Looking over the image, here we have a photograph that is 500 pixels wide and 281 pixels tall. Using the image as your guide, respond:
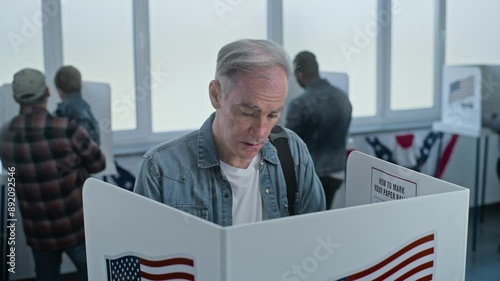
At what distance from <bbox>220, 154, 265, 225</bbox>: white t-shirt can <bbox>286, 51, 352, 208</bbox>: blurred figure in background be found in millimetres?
2018

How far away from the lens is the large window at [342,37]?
4695 millimetres

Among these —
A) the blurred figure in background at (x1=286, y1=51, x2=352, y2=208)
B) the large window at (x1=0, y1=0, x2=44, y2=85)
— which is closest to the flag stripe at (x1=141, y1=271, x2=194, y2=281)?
the blurred figure in background at (x1=286, y1=51, x2=352, y2=208)

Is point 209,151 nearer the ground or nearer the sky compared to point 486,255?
nearer the sky

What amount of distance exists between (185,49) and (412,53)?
208cm

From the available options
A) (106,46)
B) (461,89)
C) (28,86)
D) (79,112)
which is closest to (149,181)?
(28,86)

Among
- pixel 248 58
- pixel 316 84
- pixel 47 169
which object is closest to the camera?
pixel 248 58

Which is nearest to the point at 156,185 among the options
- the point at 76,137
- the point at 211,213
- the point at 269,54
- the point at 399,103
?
the point at 211,213

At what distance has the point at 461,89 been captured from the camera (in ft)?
15.9

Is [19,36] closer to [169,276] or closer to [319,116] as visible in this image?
[319,116]

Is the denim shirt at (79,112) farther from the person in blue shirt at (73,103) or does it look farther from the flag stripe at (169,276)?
the flag stripe at (169,276)

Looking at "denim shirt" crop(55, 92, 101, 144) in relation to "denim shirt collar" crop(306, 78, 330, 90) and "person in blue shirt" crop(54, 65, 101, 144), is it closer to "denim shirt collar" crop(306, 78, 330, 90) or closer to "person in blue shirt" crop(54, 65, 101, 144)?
"person in blue shirt" crop(54, 65, 101, 144)

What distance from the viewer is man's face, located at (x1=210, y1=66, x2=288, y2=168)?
128cm

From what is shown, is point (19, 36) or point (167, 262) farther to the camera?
point (19, 36)

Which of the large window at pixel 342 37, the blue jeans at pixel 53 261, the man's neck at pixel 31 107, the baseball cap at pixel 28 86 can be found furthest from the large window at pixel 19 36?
the large window at pixel 342 37
